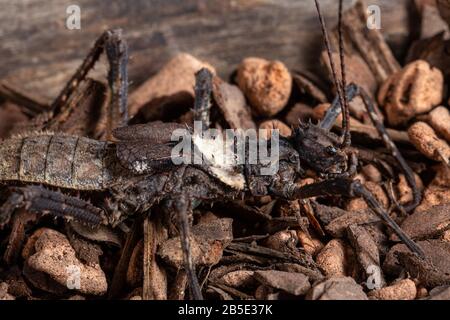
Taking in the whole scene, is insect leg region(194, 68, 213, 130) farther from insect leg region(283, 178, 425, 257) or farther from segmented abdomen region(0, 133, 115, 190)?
insect leg region(283, 178, 425, 257)

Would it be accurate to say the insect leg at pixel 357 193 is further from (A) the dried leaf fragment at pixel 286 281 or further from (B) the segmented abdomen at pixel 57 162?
(B) the segmented abdomen at pixel 57 162

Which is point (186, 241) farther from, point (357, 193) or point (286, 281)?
point (357, 193)

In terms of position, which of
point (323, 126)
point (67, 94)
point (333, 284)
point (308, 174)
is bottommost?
point (333, 284)

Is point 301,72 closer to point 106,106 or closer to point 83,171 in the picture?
point 106,106

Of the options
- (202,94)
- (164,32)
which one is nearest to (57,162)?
(202,94)

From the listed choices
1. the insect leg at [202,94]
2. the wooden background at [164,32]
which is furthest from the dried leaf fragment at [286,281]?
the wooden background at [164,32]

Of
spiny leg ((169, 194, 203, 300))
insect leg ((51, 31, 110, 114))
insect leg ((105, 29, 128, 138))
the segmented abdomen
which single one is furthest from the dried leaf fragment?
insect leg ((51, 31, 110, 114))

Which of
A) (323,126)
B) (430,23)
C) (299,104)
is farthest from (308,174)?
(430,23)
